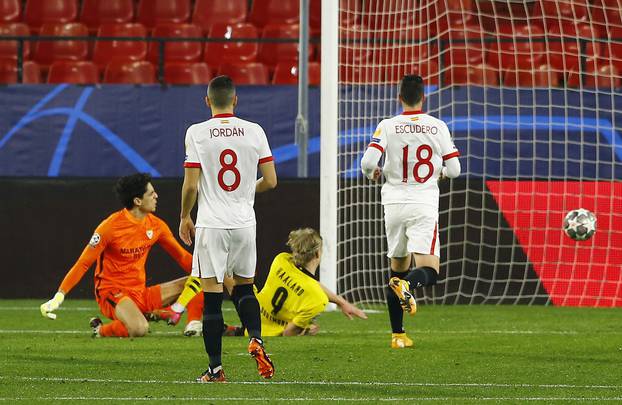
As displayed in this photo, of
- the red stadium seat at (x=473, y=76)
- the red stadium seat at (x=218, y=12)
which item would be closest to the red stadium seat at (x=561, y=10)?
the red stadium seat at (x=473, y=76)

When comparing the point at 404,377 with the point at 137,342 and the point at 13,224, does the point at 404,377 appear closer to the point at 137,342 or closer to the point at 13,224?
the point at 137,342

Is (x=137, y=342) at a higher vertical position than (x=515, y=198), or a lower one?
lower

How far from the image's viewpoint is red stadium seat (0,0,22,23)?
642 inches

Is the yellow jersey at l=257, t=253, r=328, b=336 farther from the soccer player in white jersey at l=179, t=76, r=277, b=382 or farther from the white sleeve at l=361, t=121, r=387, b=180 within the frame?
the soccer player in white jersey at l=179, t=76, r=277, b=382

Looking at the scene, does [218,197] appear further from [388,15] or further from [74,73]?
[74,73]

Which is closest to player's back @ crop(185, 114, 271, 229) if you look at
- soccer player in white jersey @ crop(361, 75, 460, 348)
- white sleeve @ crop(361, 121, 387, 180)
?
white sleeve @ crop(361, 121, 387, 180)

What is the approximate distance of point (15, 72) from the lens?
14.7 metres

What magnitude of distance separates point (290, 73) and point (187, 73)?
47.2 inches

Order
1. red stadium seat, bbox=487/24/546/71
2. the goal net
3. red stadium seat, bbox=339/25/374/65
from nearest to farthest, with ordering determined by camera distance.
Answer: the goal net, red stadium seat, bbox=339/25/374/65, red stadium seat, bbox=487/24/546/71

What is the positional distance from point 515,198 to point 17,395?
7.47m

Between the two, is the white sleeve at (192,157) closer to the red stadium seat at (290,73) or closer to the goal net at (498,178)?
the goal net at (498,178)

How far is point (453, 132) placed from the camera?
13.1m

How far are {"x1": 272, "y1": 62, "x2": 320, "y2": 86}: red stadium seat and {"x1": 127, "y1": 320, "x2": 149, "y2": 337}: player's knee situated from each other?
5836mm

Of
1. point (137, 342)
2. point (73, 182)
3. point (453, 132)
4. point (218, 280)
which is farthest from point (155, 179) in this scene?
point (218, 280)
